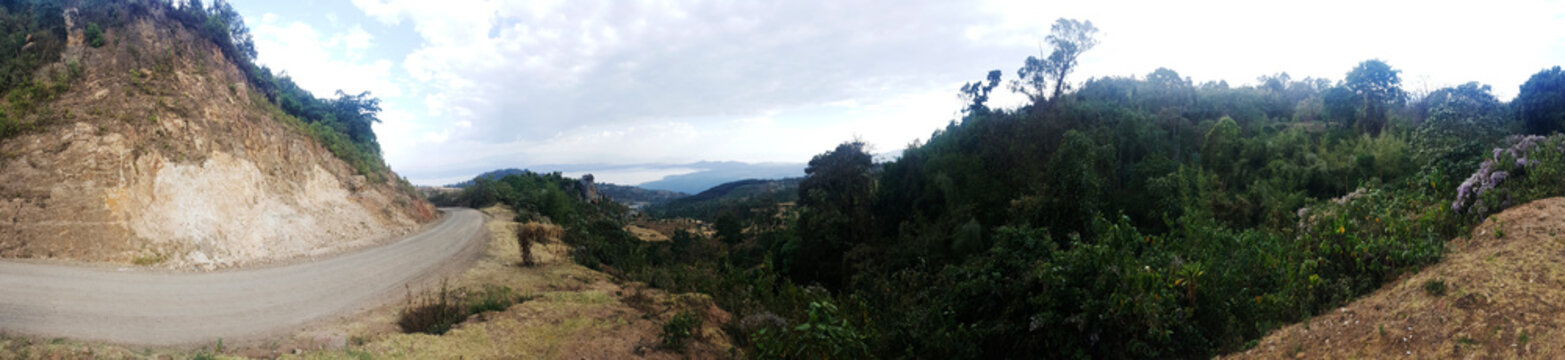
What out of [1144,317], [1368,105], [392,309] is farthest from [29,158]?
[1368,105]

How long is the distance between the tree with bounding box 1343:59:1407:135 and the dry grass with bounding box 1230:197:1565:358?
19.5 m

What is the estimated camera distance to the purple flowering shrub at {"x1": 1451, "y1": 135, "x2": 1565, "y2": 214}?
23.9 ft

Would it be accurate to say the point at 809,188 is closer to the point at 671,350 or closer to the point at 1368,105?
the point at 1368,105

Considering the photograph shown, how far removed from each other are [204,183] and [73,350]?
1104cm

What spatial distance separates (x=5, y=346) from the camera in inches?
212

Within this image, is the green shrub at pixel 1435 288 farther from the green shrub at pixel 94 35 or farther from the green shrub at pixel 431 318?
the green shrub at pixel 94 35

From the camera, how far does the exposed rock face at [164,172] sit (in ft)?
35.1

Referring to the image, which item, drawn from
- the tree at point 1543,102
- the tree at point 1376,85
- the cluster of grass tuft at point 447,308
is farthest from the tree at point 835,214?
the tree at point 1543,102

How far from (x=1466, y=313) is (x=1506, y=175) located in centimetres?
513

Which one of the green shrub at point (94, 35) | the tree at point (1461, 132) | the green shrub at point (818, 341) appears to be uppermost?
the green shrub at point (94, 35)

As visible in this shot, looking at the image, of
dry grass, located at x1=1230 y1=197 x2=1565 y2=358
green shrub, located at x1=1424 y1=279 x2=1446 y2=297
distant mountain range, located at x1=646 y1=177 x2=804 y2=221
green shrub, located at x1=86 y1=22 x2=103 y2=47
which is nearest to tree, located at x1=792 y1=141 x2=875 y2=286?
dry grass, located at x1=1230 y1=197 x2=1565 y2=358

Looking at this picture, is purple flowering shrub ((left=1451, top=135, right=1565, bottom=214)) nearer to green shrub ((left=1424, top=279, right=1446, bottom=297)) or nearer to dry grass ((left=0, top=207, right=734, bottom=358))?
green shrub ((left=1424, top=279, right=1446, bottom=297))

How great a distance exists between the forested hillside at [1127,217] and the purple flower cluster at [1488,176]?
0.03m

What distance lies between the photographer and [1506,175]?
25.6 feet
